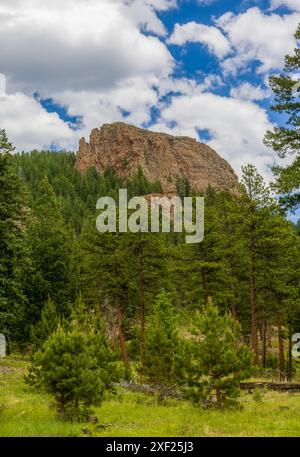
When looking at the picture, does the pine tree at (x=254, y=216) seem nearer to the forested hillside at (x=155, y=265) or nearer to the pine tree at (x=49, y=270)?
the forested hillside at (x=155, y=265)

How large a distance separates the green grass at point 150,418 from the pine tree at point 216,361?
805 mm

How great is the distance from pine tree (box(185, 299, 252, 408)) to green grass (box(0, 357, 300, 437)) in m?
0.81

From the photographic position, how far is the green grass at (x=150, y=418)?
1359 cm

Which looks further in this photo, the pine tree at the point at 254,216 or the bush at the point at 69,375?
the pine tree at the point at 254,216

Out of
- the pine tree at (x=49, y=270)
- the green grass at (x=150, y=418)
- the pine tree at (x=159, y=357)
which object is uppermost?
the pine tree at (x=49, y=270)

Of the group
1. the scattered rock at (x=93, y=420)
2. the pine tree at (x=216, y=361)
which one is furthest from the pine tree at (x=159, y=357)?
the scattered rock at (x=93, y=420)

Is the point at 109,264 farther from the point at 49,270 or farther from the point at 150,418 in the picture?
the point at 150,418

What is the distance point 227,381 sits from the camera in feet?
56.4

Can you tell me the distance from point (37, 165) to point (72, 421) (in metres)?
166

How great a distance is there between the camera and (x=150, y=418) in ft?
54.0

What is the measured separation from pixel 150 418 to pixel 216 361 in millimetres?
3179

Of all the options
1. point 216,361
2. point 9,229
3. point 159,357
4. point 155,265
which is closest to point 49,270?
point 155,265

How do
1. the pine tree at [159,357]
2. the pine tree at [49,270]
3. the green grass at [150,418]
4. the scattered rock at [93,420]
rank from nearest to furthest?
1. the green grass at [150,418]
2. the scattered rock at [93,420]
3. the pine tree at [159,357]
4. the pine tree at [49,270]
